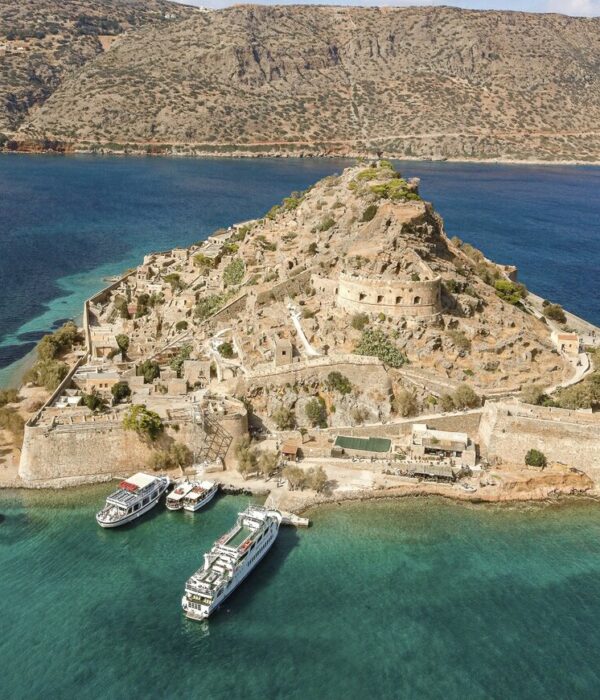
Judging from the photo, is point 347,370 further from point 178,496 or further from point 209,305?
point 209,305

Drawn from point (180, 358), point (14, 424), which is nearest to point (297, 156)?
point (180, 358)

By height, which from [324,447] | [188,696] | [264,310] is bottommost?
[188,696]

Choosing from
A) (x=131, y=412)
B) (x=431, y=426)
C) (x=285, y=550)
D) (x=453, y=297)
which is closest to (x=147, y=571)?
(x=285, y=550)

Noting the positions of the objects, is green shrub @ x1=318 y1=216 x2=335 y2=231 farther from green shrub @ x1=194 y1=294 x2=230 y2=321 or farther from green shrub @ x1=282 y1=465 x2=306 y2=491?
green shrub @ x1=282 y1=465 x2=306 y2=491

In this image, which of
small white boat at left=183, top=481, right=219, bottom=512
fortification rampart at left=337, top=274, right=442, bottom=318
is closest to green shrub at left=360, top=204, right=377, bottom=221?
fortification rampart at left=337, top=274, right=442, bottom=318

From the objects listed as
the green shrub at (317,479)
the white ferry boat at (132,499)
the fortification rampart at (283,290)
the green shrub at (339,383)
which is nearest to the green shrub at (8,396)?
the white ferry boat at (132,499)

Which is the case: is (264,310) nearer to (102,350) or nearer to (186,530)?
(102,350)

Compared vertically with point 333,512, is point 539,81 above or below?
above
